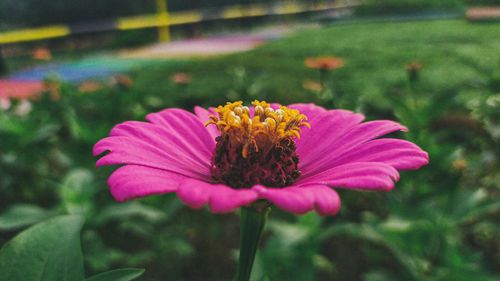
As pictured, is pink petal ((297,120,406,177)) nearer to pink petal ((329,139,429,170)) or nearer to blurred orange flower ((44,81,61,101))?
pink petal ((329,139,429,170))

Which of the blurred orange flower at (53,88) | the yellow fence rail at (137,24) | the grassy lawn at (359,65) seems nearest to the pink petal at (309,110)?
the grassy lawn at (359,65)

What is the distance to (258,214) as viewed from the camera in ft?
1.79

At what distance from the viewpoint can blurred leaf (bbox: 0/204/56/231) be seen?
105 centimetres

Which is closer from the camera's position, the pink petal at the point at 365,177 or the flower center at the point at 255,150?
the pink petal at the point at 365,177

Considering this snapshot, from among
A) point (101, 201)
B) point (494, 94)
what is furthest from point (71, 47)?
point (494, 94)

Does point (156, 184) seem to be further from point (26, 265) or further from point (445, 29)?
point (445, 29)

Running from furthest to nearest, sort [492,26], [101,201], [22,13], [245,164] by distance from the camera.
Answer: [22,13], [492,26], [101,201], [245,164]

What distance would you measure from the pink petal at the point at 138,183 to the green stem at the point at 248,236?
0.39ft

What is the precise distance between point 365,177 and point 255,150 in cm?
20

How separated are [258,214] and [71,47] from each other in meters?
10.6

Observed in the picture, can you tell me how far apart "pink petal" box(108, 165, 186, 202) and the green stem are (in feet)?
0.39

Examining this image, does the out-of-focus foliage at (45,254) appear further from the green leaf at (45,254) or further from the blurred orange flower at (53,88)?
the blurred orange flower at (53,88)

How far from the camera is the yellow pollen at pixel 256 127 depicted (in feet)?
2.02

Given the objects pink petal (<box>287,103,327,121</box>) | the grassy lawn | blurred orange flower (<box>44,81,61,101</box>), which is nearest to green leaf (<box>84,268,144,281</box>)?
pink petal (<box>287,103,327,121</box>)
